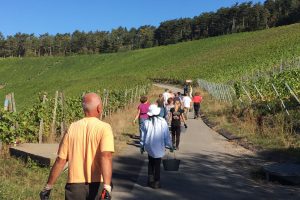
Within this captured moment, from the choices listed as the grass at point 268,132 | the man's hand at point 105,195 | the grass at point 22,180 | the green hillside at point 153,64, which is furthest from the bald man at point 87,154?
the green hillside at point 153,64

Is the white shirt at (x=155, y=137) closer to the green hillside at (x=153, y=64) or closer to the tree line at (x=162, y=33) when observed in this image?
the green hillside at (x=153, y=64)

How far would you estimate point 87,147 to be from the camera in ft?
16.7

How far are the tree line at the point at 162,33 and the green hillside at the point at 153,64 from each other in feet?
126

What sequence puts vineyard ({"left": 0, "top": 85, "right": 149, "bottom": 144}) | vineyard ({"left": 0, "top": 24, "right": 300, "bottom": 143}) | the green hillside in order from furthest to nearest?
the green hillside
vineyard ({"left": 0, "top": 24, "right": 300, "bottom": 143})
vineyard ({"left": 0, "top": 85, "right": 149, "bottom": 144})

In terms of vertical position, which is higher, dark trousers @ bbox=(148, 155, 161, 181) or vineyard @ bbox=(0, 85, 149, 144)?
vineyard @ bbox=(0, 85, 149, 144)

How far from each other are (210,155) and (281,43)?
206ft

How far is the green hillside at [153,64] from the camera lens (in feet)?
203

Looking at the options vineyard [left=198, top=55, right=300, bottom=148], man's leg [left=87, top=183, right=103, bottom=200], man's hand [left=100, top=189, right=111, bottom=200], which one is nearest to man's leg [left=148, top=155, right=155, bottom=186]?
man's leg [left=87, top=183, right=103, bottom=200]

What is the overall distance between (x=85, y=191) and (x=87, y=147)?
444 millimetres

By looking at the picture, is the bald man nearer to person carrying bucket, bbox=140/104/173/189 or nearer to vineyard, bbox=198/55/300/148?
person carrying bucket, bbox=140/104/173/189

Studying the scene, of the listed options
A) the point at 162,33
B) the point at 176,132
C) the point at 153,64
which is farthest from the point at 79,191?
the point at 162,33

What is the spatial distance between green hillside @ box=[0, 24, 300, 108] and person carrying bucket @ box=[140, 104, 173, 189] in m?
43.0

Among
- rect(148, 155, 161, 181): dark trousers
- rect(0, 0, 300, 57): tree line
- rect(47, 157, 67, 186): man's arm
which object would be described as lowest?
rect(148, 155, 161, 181): dark trousers

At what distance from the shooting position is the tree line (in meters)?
142
